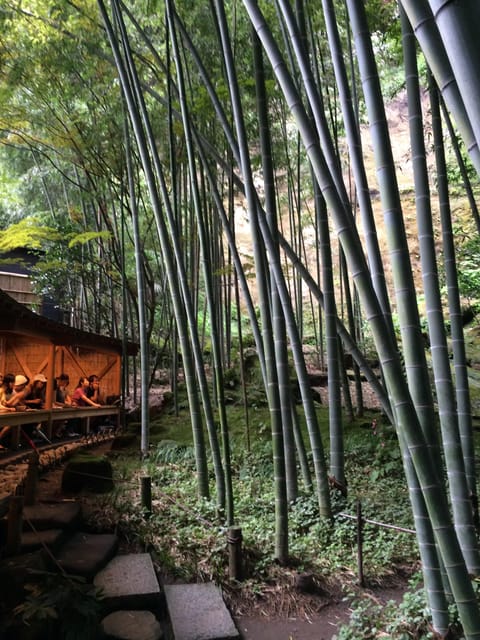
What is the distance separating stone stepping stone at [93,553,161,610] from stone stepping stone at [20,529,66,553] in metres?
0.31

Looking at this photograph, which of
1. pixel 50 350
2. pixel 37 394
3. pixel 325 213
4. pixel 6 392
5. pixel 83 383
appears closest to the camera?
pixel 325 213

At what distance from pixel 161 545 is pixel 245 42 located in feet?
16.0

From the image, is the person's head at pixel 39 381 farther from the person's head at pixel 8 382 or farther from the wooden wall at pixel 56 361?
the person's head at pixel 8 382

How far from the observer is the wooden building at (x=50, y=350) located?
168 inches

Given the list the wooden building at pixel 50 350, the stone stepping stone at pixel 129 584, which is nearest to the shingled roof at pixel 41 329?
the wooden building at pixel 50 350

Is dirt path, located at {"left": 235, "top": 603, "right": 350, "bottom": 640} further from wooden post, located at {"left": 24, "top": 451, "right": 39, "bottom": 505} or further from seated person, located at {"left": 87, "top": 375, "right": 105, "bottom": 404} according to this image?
seated person, located at {"left": 87, "top": 375, "right": 105, "bottom": 404}

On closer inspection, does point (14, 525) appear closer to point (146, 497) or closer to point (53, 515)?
point (53, 515)

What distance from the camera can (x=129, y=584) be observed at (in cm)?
242

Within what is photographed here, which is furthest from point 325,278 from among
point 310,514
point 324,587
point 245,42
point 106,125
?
point 106,125

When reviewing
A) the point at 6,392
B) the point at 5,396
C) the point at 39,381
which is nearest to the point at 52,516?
the point at 5,396

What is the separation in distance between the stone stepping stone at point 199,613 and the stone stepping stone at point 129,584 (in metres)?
0.11

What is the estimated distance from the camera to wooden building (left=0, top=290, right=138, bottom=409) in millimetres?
4258

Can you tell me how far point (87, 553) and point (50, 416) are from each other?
288 centimetres

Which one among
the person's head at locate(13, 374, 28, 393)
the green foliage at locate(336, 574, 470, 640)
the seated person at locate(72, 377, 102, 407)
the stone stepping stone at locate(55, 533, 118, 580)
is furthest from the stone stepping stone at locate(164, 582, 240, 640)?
the seated person at locate(72, 377, 102, 407)
